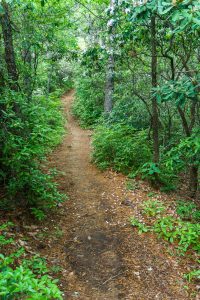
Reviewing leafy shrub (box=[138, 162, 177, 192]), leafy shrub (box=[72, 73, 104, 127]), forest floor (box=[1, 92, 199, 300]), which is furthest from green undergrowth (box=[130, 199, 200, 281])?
leafy shrub (box=[72, 73, 104, 127])

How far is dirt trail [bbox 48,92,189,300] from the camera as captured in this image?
4480 millimetres

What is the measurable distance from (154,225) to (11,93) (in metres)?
4.05

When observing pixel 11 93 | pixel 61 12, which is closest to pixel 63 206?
pixel 11 93

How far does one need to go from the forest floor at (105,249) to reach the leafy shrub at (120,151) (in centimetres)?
100

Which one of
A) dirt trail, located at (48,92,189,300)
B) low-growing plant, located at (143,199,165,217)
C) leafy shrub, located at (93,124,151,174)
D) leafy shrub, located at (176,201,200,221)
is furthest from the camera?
leafy shrub, located at (93,124,151,174)

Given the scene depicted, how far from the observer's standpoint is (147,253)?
533 centimetres

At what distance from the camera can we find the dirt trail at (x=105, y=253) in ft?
14.7

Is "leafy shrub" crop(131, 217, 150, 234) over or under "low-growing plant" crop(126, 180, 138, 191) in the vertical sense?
under

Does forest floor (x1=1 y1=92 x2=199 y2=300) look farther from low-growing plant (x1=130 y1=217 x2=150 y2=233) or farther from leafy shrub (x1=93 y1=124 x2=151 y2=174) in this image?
leafy shrub (x1=93 y1=124 x2=151 y2=174)

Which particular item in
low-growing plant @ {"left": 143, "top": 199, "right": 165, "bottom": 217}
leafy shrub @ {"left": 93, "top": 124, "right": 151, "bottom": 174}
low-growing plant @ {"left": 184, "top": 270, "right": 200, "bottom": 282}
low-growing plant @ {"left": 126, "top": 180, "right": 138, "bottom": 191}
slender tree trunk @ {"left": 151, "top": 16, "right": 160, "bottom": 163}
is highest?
slender tree trunk @ {"left": 151, "top": 16, "right": 160, "bottom": 163}

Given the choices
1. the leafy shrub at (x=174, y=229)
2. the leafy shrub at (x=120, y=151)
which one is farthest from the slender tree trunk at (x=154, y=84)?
the leafy shrub at (x=174, y=229)

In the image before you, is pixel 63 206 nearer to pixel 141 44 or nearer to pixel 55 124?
pixel 141 44

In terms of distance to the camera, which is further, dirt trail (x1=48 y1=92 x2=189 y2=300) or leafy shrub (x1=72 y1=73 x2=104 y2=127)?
leafy shrub (x1=72 y1=73 x2=104 y2=127)

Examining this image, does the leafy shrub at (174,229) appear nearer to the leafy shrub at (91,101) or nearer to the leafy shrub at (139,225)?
the leafy shrub at (139,225)
